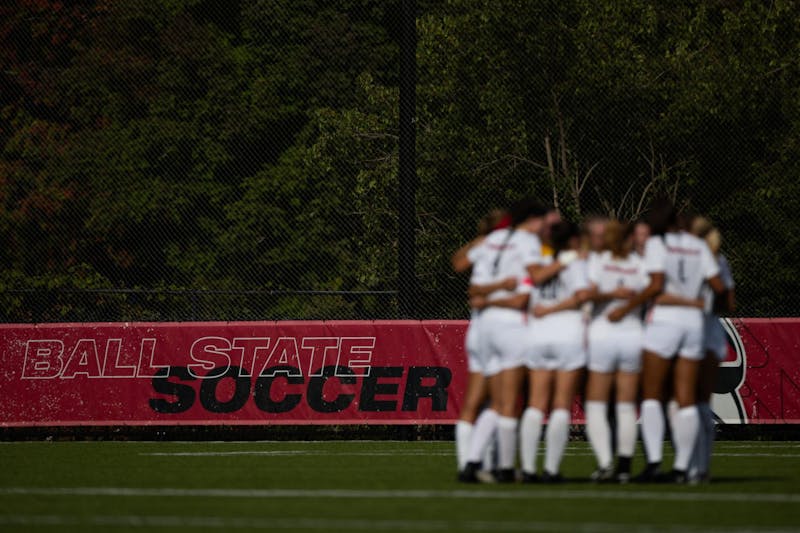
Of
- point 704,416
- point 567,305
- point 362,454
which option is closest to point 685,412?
point 704,416

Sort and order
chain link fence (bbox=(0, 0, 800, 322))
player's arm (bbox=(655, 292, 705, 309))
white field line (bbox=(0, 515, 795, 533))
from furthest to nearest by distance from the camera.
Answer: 1. chain link fence (bbox=(0, 0, 800, 322))
2. player's arm (bbox=(655, 292, 705, 309))
3. white field line (bbox=(0, 515, 795, 533))

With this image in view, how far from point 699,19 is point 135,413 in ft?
34.5

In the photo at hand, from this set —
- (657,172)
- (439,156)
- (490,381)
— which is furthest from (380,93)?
(490,381)

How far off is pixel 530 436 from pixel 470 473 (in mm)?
526

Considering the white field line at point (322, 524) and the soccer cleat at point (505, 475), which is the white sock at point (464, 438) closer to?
the soccer cleat at point (505, 475)

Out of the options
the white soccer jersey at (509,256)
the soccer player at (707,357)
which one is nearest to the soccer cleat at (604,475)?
the soccer player at (707,357)

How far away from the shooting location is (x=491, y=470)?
11.9 meters

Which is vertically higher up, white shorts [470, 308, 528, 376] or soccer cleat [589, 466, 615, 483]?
white shorts [470, 308, 528, 376]

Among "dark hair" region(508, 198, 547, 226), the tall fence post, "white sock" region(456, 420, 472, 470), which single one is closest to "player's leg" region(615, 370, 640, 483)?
"white sock" region(456, 420, 472, 470)

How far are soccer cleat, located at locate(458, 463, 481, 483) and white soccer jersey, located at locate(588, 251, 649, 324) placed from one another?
4.47 feet

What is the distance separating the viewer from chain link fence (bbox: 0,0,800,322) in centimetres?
2172

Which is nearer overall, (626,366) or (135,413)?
(626,366)

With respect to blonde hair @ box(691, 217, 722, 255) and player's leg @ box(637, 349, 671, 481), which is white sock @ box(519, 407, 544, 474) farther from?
blonde hair @ box(691, 217, 722, 255)

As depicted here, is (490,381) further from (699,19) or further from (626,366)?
(699,19)
